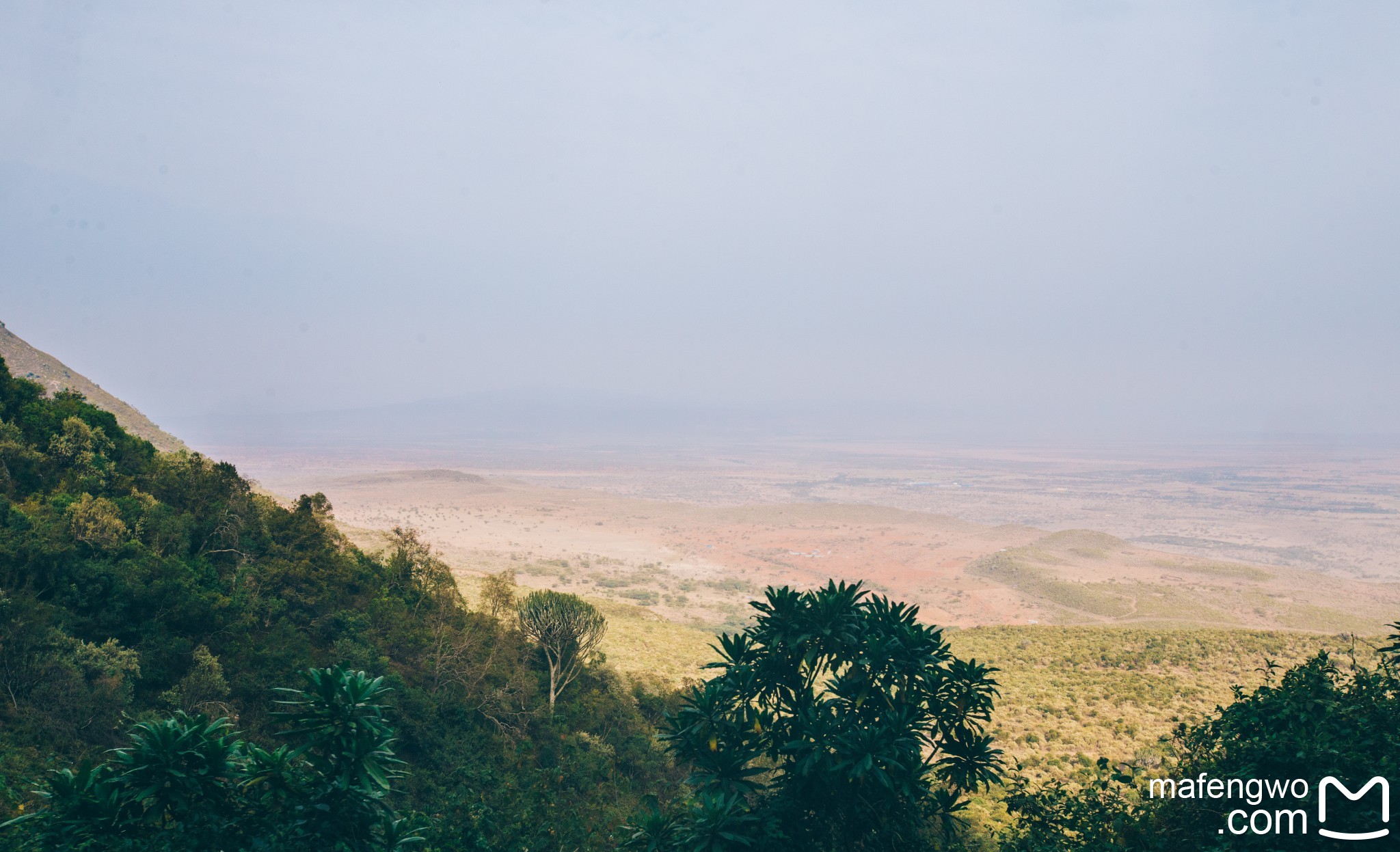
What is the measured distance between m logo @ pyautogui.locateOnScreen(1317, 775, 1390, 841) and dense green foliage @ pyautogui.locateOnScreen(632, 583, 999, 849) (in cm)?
310

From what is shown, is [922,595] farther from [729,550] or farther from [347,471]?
[347,471]

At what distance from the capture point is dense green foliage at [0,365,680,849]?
10.3 meters

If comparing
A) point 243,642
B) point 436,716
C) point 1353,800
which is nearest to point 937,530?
point 436,716

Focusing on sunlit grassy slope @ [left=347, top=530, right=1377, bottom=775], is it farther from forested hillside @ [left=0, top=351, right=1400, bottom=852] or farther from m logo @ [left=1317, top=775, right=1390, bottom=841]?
m logo @ [left=1317, top=775, right=1390, bottom=841]

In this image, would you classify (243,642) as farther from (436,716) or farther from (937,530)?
(937,530)

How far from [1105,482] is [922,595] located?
9034cm

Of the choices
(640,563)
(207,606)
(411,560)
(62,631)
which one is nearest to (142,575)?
(207,606)

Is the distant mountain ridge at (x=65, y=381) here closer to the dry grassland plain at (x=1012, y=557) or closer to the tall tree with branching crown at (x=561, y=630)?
the dry grassland plain at (x=1012, y=557)

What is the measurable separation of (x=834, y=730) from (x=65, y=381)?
211 feet

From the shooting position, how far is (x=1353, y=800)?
6.56 meters

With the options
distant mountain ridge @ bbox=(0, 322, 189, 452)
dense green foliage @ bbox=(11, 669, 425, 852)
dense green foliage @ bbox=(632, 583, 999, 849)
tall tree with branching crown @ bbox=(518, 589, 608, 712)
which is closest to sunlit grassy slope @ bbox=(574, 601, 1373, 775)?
tall tree with branching crown @ bbox=(518, 589, 608, 712)

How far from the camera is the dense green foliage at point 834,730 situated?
7.85 metres

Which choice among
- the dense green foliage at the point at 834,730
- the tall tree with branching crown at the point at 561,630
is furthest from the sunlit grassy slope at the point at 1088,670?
the dense green foliage at the point at 834,730

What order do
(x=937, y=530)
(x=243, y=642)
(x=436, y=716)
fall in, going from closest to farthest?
(x=243, y=642) < (x=436, y=716) < (x=937, y=530)
